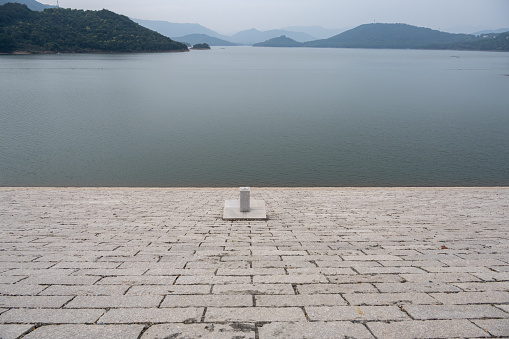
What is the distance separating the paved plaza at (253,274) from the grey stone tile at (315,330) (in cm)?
1

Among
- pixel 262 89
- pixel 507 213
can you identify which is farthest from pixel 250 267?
pixel 262 89

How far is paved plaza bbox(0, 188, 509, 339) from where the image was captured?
11.5 feet

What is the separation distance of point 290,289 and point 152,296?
1660 mm

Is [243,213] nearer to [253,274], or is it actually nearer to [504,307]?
[253,274]

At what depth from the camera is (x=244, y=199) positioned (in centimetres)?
938

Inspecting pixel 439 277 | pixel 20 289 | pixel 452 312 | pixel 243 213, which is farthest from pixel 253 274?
pixel 243 213

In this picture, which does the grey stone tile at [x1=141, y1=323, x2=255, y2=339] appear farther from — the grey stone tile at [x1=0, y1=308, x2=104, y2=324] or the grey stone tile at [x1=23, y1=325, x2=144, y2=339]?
the grey stone tile at [x1=0, y1=308, x2=104, y2=324]

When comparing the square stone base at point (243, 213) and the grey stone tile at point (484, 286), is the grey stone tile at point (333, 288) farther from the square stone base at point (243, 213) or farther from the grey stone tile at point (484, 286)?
the square stone base at point (243, 213)

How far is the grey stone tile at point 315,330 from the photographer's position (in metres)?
3.34

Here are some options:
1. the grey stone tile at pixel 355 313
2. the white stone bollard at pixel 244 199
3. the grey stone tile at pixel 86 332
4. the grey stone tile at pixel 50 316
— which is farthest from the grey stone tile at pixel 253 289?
the white stone bollard at pixel 244 199

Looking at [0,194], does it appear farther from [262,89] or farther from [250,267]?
[262,89]

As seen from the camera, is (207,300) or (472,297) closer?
(207,300)

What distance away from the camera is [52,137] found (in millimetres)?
25344

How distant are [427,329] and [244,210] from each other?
6344mm
